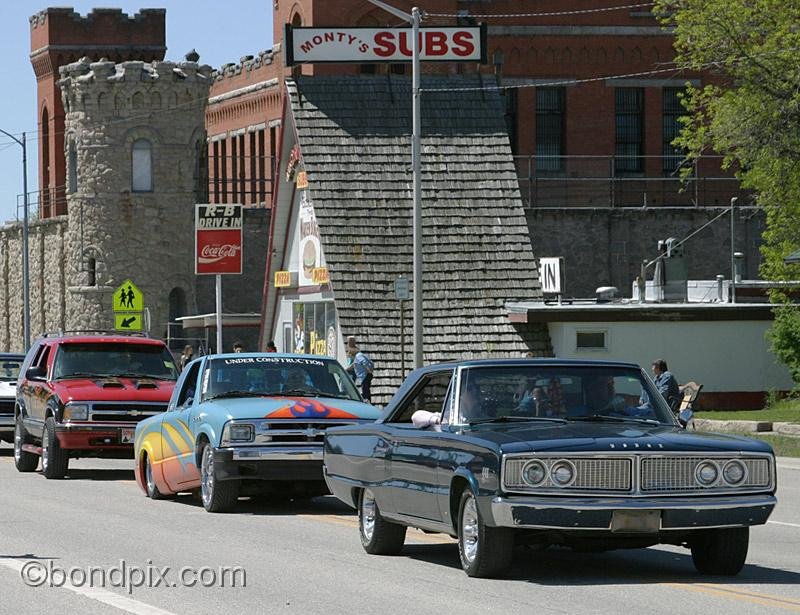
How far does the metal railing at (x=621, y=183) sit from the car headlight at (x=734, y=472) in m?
49.7

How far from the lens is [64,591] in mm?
12664

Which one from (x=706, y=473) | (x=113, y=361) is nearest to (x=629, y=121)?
(x=113, y=361)

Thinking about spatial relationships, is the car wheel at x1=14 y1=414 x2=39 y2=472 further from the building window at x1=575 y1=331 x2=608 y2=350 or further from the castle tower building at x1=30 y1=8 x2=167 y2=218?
the castle tower building at x1=30 y1=8 x2=167 y2=218

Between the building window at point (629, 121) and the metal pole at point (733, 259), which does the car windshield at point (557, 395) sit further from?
the building window at point (629, 121)

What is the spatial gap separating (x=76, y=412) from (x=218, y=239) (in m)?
17.1

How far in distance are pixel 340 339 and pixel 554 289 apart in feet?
18.3

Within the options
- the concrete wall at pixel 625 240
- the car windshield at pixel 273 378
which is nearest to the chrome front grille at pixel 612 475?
the car windshield at pixel 273 378

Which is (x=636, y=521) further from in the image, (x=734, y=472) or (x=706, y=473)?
(x=734, y=472)

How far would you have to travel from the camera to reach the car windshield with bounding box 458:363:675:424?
13.8 meters

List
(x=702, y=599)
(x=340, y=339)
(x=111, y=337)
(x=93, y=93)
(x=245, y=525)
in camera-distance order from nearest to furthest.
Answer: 1. (x=702, y=599)
2. (x=245, y=525)
3. (x=111, y=337)
4. (x=340, y=339)
5. (x=93, y=93)

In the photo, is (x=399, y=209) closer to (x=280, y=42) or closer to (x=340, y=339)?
(x=340, y=339)

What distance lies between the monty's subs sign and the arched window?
765 inches

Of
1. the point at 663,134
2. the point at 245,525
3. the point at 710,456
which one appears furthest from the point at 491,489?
the point at 663,134

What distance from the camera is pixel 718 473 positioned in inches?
507
